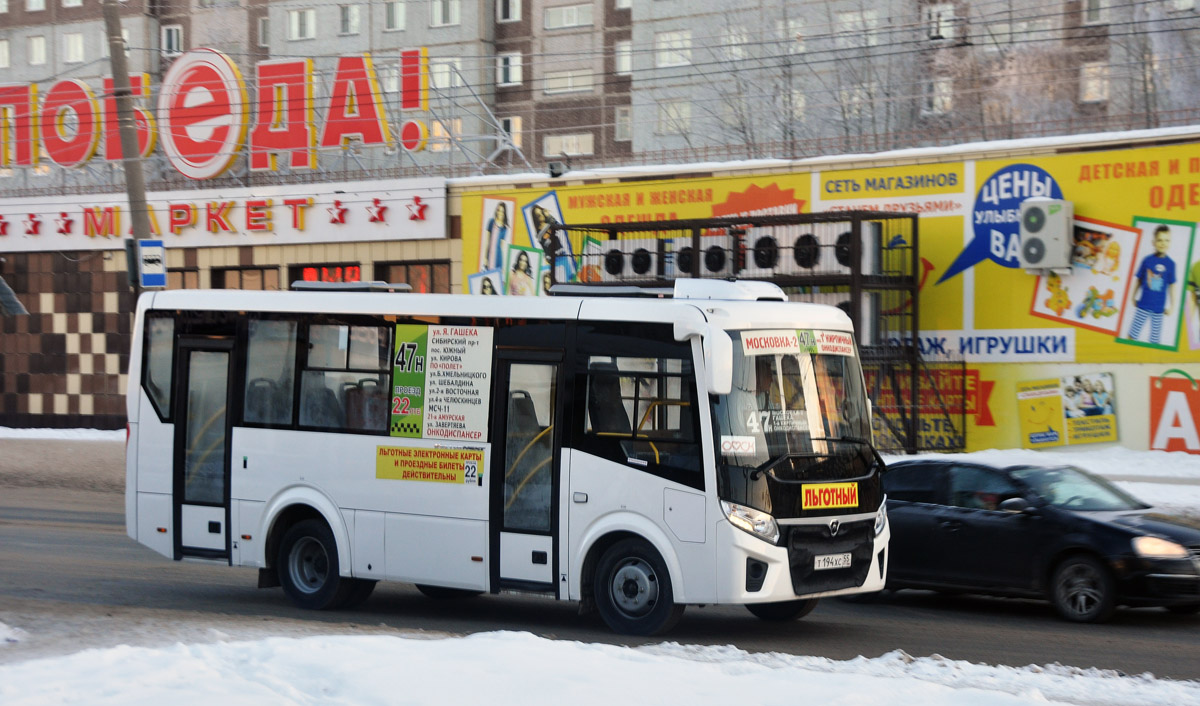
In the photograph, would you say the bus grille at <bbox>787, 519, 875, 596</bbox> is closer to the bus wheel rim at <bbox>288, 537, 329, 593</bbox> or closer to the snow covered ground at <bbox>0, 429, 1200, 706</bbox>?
the snow covered ground at <bbox>0, 429, 1200, 706</bbox>

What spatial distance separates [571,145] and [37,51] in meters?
→ 27.3

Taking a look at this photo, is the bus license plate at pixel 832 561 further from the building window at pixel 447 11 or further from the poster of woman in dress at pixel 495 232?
the building window at pixel 447 11

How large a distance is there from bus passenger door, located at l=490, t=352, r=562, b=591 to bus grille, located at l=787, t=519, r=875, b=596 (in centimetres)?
176

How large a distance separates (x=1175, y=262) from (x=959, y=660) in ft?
39.3

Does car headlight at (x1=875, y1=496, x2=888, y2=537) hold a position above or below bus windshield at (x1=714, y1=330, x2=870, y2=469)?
below

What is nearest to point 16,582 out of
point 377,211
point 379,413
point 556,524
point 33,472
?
point 379,413

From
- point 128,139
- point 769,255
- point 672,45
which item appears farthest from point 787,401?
point 672,45

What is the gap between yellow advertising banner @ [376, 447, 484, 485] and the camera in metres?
10.7

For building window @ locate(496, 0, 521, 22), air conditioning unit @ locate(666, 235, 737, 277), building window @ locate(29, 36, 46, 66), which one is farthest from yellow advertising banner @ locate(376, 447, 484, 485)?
building window @ locate(29, 36, 46, 66)

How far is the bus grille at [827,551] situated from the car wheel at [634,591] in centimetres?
88

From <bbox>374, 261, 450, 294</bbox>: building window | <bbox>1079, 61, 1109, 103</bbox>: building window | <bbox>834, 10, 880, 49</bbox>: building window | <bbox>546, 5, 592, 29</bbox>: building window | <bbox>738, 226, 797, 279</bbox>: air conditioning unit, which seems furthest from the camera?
<bbox>546, 5, 592, 29</bbox>: building window

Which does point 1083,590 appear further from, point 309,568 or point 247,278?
point 247,278

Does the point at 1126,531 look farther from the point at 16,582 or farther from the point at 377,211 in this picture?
the point at 377,211

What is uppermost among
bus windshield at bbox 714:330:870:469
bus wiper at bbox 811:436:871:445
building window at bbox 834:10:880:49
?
building window at bbox 834:10:880:49
